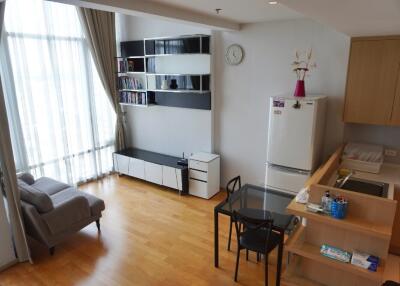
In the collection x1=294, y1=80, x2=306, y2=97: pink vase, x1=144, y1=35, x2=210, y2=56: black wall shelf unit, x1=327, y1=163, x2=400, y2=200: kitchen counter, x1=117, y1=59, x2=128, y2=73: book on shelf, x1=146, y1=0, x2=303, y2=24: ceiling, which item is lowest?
x1=327, y1=163, x2=400, y2=200: kitchen counter

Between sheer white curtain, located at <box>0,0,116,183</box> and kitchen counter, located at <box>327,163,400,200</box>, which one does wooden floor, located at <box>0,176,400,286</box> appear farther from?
sheer white curtain, located at <box>0,0,116,183</box>

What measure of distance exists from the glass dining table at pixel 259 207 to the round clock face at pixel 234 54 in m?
2.03

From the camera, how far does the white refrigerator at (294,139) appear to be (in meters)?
3.44

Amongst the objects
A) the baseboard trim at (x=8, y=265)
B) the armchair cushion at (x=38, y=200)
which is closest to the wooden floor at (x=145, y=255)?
the baseboard trim at (x=8, y=265)

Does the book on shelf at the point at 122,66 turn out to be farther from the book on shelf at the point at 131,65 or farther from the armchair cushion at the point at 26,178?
the armchair cushion at the point at 26,178

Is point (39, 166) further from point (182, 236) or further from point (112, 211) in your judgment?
point (182, 236)

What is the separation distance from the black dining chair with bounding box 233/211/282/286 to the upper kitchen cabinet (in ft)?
5.97

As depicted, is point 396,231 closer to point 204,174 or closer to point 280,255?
point 280,255

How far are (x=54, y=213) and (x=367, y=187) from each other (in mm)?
3367

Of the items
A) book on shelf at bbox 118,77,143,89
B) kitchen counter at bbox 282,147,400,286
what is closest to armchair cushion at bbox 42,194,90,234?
kitchen counter at bbox 282,147,400,286

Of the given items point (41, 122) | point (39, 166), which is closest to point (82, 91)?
point (41, 122)

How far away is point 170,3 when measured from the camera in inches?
115

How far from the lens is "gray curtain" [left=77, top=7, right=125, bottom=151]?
187 inches

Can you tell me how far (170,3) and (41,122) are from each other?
2.88m
